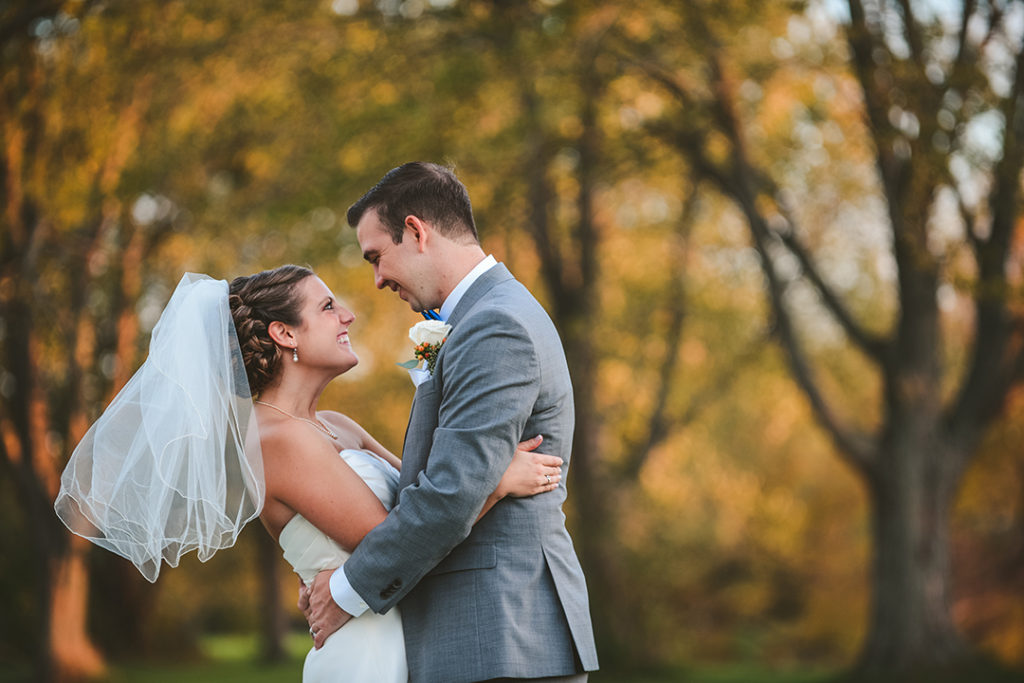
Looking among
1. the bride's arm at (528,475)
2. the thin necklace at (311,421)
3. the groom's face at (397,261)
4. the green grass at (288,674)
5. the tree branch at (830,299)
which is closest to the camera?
the bride's arm at (528,475)

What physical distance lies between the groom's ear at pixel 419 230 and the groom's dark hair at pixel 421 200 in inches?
0.6

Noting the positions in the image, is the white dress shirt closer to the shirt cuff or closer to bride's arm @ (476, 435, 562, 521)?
the shirt cuff

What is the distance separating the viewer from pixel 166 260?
15336mm

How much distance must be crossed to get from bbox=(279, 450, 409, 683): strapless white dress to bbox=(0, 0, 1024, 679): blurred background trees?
186 inches

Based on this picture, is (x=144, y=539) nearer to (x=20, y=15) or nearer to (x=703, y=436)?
(x=20, y=15)

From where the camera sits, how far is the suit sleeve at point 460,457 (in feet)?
8.80

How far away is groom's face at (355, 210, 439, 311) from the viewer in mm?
3051

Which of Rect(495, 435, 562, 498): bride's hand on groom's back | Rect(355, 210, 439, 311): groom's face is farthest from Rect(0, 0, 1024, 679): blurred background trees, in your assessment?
Rect(495, 435, 562, 498): bride's hand on groom's back

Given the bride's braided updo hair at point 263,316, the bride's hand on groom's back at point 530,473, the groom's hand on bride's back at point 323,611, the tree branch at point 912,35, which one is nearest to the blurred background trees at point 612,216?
the tree branch at point 912,35

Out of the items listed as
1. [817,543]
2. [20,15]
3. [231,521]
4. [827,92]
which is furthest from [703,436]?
[231,521]

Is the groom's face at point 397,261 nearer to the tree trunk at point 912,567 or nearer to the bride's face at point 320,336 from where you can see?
the bride's face at point 320,336

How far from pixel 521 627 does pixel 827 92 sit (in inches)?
475

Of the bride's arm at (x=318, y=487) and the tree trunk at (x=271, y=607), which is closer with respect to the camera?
the bride's arm at (x=318, y=487)

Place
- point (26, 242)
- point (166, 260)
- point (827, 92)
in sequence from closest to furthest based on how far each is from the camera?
point (26, 242), point (827, 92), point (166, 260)
